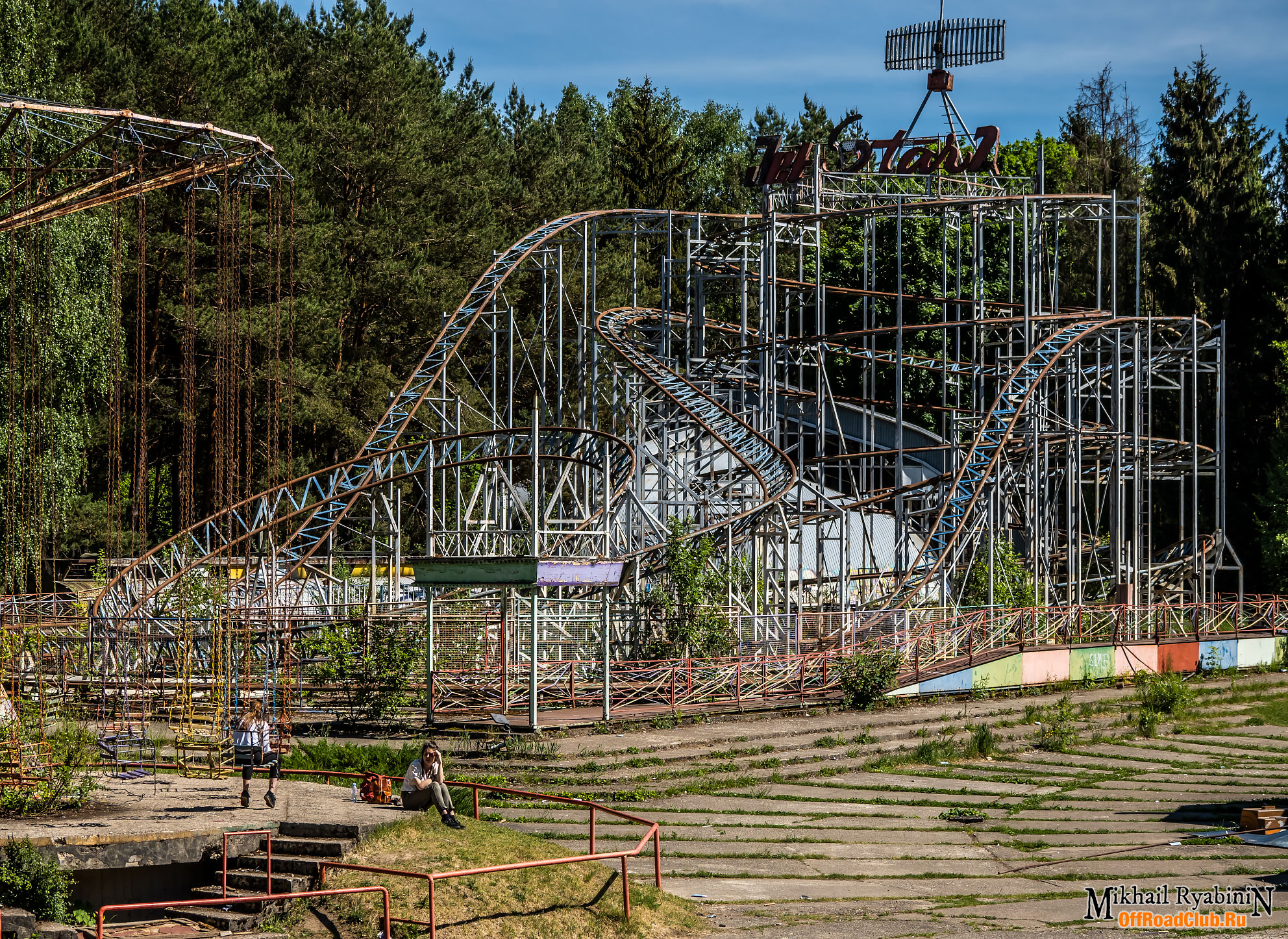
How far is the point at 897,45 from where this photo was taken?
65.4 metres

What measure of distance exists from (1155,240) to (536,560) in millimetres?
37588

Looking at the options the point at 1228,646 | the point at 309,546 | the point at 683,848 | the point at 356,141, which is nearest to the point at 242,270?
the point at 356,141

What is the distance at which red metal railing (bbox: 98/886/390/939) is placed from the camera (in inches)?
468

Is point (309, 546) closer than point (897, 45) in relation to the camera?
Yes

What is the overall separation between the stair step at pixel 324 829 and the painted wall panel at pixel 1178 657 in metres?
22.5

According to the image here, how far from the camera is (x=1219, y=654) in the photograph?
1362 inches

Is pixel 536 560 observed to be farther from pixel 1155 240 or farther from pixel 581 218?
pixel 1155 240

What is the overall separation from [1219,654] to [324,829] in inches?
987

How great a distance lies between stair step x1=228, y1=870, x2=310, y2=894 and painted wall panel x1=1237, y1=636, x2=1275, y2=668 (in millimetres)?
26476

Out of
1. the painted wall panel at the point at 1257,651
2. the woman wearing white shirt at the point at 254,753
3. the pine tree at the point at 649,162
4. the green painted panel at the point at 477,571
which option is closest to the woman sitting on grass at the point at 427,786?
the woman wearing white shirt at the point at 254,753

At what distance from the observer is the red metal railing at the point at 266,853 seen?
14.4 metres

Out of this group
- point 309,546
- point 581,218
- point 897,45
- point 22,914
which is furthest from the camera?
point 897,45

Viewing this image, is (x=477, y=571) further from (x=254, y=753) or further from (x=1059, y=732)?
(x=1059, y=732)

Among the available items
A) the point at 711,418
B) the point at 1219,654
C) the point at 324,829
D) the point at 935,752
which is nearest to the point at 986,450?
the point at 711,418
